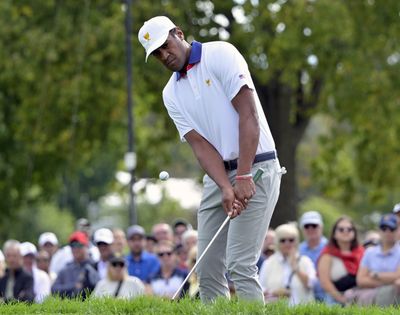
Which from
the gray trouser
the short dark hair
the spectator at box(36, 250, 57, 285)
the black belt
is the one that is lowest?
the spectator at box(36, 250, 57, 285)

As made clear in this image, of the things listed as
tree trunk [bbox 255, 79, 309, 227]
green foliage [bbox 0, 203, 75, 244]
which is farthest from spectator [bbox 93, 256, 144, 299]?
green foliage [bbox 0, 203, 75, 244]

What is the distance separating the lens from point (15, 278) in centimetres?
1467

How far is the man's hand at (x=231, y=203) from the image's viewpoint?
320 inches

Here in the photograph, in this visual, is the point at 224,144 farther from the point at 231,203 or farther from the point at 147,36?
the point at 147,36

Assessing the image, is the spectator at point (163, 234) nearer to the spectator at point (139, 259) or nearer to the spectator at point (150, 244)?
the spectator at point (150, 244)

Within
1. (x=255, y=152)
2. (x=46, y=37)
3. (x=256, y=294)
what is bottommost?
(x=256, y=294)

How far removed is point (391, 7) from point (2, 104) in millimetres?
10204

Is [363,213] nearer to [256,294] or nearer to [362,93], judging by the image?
[362,93]

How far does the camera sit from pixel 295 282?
13297 mm

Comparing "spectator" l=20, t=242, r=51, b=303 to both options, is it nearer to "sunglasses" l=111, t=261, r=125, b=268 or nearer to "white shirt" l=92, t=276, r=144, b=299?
"white shirt" l=92, t=276, r=144, b=299

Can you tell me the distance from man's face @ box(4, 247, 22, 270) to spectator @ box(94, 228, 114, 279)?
0.98 meters

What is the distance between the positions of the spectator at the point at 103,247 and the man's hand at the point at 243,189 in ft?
23.2

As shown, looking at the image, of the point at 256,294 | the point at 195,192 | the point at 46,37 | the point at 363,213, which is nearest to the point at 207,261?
the point at 256,294

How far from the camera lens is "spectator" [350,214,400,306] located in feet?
40.4
